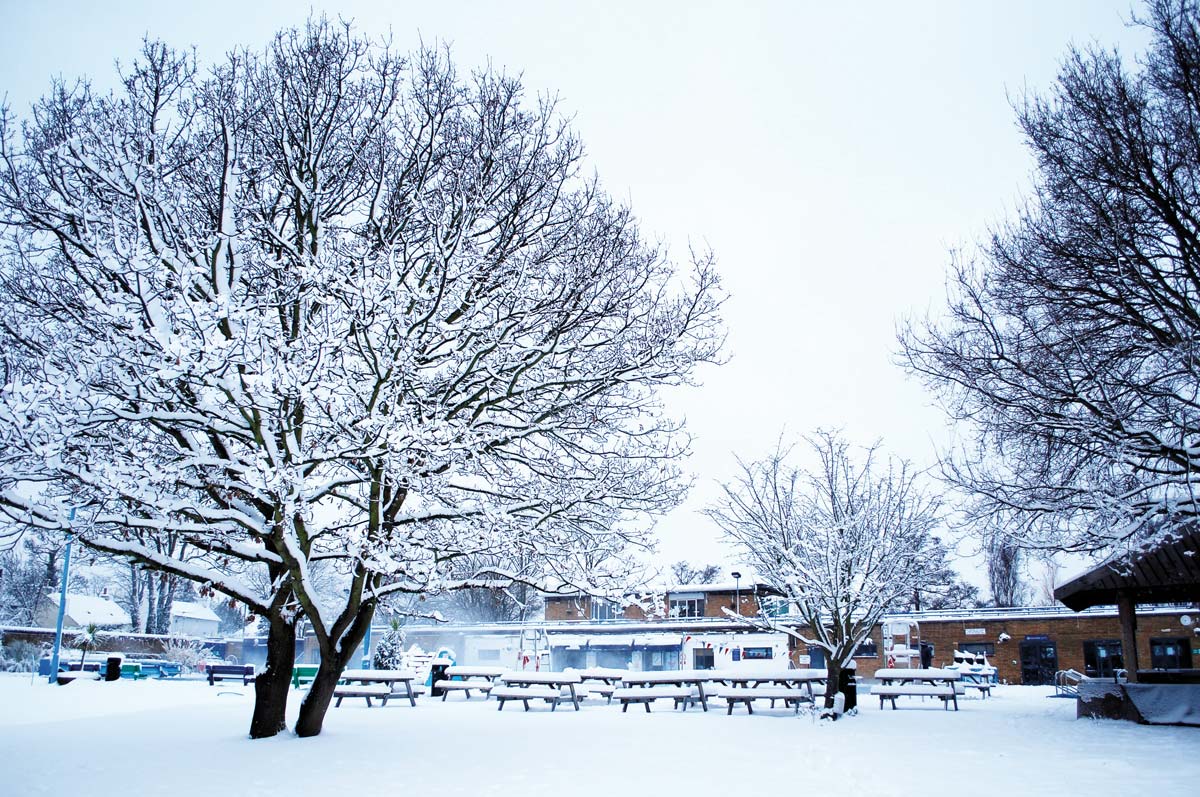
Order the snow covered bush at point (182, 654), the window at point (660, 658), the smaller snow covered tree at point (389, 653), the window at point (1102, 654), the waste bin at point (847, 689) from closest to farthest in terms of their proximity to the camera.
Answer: the waste bin at point (847, 689), the smaller snow covered tree at point (389, 653), the snow covered bush at point (182, 654), the window at point (1102, 654), the window at point (660, 658)

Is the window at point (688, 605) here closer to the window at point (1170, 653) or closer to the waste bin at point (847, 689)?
the window at point (1170, 653)

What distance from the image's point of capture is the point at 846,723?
46.3ft

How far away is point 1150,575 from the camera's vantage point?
1431cm

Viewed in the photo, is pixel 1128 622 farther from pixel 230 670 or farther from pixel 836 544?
pixel 230 670

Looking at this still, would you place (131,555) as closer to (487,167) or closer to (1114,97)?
(487,167)

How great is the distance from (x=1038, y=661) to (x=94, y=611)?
212 feet

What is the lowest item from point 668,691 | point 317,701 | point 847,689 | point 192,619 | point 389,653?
point 192,619

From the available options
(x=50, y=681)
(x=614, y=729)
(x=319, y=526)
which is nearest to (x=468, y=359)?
(x=319, y=526)

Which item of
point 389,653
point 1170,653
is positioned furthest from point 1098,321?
point 1170,653

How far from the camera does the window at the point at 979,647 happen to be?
40.3 m

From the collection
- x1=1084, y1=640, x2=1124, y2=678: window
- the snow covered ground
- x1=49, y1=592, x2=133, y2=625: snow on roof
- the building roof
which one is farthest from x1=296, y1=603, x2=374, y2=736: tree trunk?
x1=49, y1=592, x2=133, y2=625: snow on roof

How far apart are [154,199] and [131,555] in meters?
4.30

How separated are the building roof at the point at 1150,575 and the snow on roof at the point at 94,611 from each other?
6154 cm

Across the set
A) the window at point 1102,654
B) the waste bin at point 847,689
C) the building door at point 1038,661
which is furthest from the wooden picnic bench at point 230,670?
the window at point 1102,654
